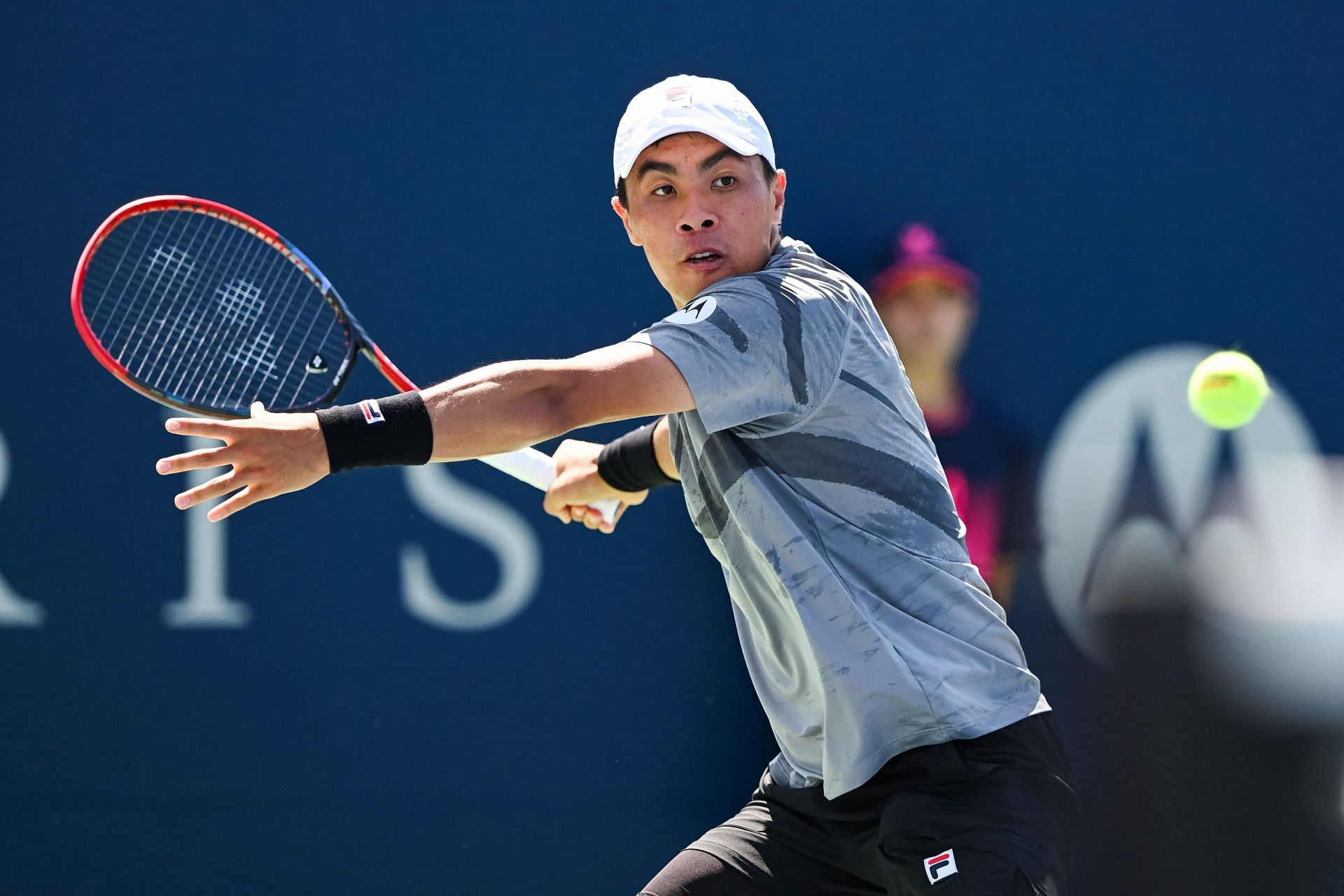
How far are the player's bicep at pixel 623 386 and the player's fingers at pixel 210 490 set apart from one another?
0.41 meters

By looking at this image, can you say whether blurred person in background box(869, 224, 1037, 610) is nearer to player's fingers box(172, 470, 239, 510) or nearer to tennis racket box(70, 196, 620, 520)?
tennis racket box(70, 196, 620, 520)

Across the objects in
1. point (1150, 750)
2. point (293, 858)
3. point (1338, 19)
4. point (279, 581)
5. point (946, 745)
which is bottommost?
point (1150, 750)

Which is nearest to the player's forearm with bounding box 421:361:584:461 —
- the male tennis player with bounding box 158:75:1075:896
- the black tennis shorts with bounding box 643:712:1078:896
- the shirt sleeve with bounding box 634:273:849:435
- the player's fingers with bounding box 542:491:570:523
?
the male tennis player with bounding box 158:75:1075:896

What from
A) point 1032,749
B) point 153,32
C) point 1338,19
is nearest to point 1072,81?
point 1338,19

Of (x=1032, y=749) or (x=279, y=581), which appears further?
(x=279, y=581)

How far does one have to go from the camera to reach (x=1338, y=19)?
3.46m

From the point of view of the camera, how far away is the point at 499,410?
5.72 ft

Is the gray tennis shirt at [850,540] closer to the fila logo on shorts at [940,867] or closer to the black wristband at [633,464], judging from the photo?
the fila logo on shorts at [940,867]

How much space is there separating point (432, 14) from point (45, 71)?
924mm

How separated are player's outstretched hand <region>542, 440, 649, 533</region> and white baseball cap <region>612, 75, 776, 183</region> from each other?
669 millimetres

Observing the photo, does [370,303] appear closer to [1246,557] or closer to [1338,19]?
[1246,557]

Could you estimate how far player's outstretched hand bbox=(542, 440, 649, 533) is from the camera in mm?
2682

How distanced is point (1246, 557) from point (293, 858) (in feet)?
7.82

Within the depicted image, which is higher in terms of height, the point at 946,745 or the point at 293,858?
the point at 946,745
